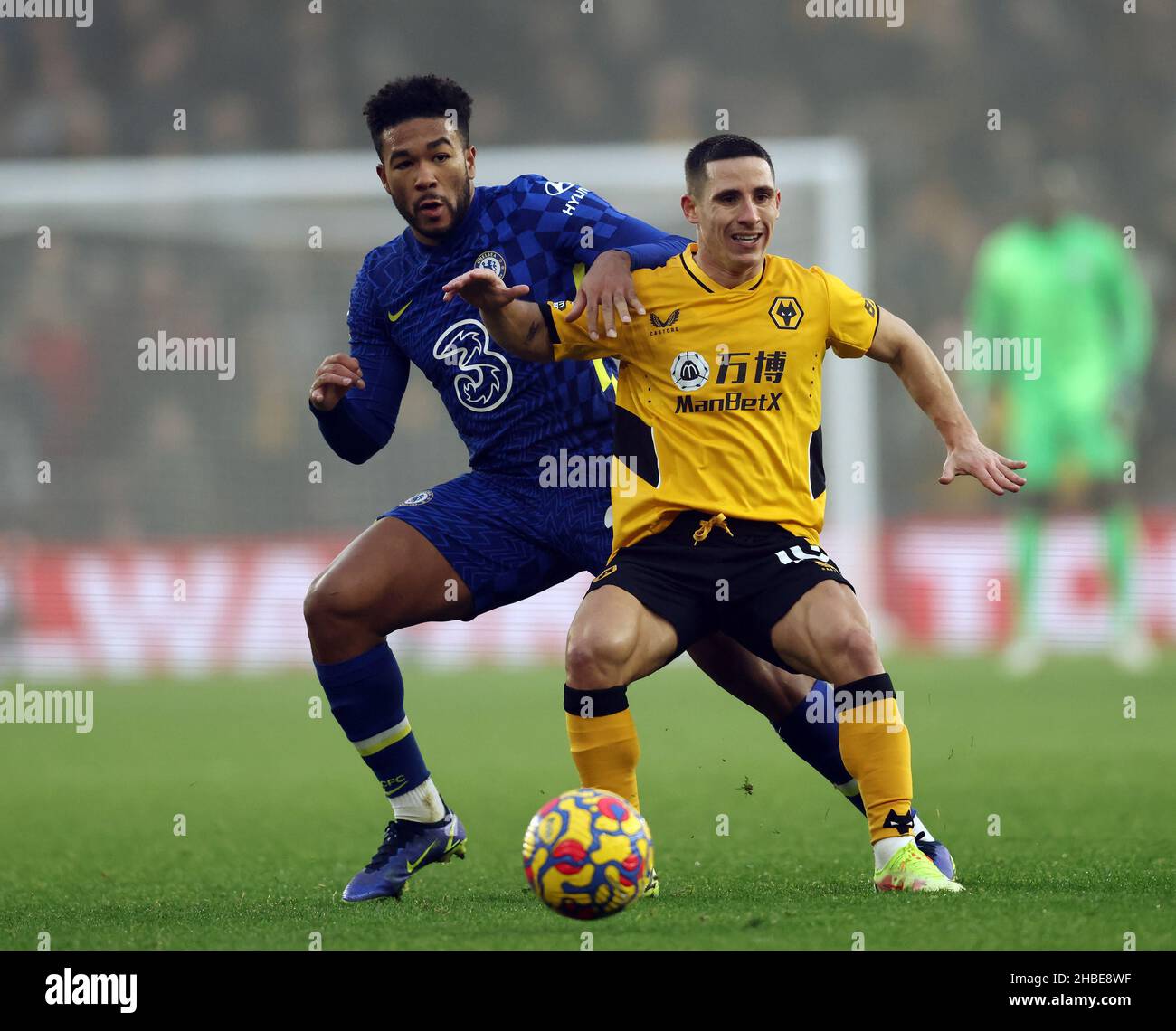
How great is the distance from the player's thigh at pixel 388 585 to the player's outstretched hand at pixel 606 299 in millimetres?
838

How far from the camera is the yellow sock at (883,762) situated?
451 centimetres

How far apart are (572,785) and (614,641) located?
3233 mm

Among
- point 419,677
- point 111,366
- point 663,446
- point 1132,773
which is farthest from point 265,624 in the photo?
point 663,446

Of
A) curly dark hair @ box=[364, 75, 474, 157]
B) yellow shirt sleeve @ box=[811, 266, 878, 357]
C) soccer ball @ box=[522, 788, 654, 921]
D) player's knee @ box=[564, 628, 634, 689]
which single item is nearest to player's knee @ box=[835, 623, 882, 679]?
player's knee @ box=[564, 628, 634, 689]

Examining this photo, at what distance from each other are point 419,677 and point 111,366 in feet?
13.2

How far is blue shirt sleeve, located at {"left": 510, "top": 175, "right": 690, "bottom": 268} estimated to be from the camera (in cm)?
512

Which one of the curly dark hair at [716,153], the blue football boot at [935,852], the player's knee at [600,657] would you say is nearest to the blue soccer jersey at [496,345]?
the curly dark hair at [716,153]

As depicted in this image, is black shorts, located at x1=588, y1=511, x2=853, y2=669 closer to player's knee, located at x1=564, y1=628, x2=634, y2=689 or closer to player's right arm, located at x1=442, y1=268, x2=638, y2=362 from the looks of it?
player's knee, located at x1=564, y1=628, x2=634, y2=689

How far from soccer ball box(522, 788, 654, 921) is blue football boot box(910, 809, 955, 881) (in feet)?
2.77

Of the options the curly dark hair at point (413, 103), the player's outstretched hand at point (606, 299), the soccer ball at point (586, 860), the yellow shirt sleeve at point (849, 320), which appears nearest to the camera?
the soccer ball at point (586, 860)

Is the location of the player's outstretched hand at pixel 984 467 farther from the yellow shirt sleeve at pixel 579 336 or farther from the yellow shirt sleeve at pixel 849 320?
the yellow shirt sleeve at pixel 579 336

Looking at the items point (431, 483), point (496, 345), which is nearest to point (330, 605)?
point (496, 345)

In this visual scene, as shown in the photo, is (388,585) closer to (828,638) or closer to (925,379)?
(828,638)

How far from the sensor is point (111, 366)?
15.0 meters
